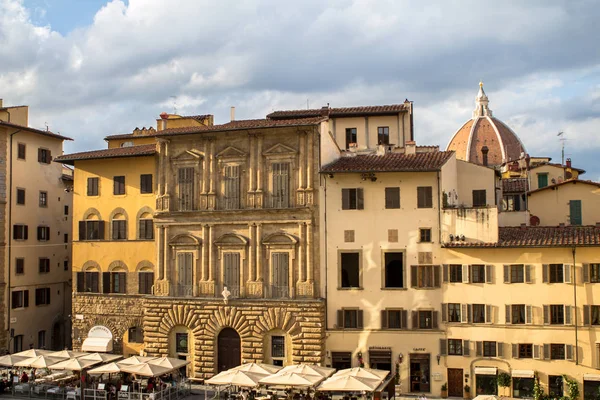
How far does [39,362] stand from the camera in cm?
3809

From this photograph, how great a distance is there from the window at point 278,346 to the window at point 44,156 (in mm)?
23350

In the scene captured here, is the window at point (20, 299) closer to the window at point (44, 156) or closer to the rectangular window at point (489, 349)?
the window at point (44, 156)

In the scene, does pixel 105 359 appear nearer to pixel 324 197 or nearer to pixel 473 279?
pixel 324 197

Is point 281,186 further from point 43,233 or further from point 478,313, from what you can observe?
point 43,233

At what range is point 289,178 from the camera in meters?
41.1

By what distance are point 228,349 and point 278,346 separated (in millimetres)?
3097

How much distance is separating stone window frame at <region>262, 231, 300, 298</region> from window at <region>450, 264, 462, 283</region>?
27.8 ft

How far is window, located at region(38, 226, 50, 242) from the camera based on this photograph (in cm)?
5169

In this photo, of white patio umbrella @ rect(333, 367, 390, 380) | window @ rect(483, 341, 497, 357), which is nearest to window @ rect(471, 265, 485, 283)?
window @ rect(483, 341, 497, 357)

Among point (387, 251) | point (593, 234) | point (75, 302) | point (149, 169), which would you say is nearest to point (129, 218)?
point (149, 169)

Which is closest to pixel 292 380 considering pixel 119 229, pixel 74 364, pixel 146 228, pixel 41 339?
pixel 74 364

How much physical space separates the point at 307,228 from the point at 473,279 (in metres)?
9.42

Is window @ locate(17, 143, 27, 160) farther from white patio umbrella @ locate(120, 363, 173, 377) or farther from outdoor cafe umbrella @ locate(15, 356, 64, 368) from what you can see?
white patio umbrella @ locate(120, 363, 173, 377)

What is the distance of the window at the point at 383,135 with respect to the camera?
49634mm
